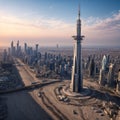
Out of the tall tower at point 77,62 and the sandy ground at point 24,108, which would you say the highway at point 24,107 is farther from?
the tall tower at point 77,62

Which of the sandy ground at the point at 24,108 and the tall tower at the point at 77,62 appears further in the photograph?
the tall tower at the point at 77,62

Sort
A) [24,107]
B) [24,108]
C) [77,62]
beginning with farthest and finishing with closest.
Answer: [77,62]
[24,107]
[24,108]

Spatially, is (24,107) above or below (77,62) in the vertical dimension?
below

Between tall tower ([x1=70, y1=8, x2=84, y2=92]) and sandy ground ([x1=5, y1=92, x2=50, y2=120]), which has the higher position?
tall tower ([x1=70, y1=8, x2=84, y2=92])

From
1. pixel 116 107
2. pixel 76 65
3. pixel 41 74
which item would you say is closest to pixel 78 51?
pixel 76 65

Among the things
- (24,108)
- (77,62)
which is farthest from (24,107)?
(77,62)

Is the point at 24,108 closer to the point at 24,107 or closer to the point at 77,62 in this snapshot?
the point at 24,107

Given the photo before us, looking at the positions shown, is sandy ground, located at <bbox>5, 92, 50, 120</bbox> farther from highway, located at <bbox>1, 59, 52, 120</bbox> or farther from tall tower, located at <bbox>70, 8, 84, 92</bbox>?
tall tower, located at <bbox>70, 8, 84, 92</bbox>

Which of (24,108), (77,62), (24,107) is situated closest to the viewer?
(24,108)

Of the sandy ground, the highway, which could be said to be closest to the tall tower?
the highway

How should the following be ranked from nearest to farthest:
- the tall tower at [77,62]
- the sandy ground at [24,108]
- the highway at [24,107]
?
the sandy ground at [24,108] → the highway at [24,107] → the tall tower at [77,62]

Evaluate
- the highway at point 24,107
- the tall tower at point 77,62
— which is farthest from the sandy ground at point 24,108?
the tall tower at point 77,62
